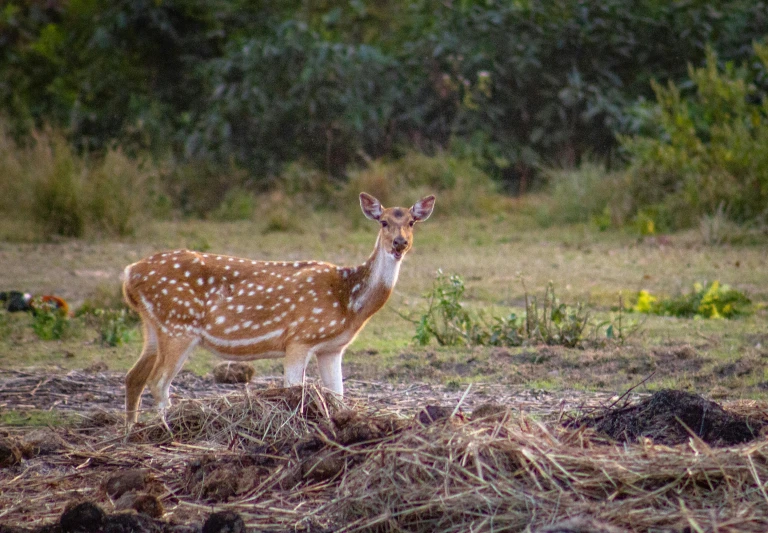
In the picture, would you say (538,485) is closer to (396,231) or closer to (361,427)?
(361,427)

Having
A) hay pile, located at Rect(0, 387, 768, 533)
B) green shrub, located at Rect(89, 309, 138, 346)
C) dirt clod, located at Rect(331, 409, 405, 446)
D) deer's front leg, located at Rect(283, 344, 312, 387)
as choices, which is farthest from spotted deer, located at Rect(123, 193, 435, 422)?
green shrub, located at Rect(89, 309, 138, 346)

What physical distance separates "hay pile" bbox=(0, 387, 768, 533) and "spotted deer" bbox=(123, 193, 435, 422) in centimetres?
101

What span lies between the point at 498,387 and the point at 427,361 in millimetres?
1007

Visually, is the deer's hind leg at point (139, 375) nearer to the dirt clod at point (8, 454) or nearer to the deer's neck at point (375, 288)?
the dirt clod at point (8, 454)

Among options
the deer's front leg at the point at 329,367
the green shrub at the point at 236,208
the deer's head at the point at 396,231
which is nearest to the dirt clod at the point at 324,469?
the deer's front leg at the point at 329,367

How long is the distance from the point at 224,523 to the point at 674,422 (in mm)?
2244

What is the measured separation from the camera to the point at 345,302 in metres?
7.00

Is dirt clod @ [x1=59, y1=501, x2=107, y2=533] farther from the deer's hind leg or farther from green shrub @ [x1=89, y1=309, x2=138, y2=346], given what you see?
green shrub @ [x1=89, y1=309, x2=138, y2=346]

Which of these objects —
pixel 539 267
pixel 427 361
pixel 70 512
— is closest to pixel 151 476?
pixel 70 512

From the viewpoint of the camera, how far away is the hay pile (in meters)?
4.38

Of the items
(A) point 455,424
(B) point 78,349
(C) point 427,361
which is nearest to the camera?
(A) point 455,424

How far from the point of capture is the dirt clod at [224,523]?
4.41 meters

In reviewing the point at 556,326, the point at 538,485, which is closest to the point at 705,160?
the point at 556,326

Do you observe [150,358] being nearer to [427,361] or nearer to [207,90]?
[427,361]
